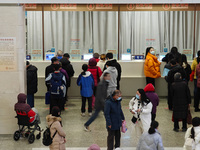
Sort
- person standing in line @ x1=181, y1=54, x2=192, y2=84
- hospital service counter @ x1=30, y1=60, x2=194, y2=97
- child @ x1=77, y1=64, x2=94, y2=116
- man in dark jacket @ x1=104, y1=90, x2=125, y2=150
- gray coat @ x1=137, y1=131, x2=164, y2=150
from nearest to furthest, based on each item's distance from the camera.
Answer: gray coat @ x1=137, y1=131, x2=164, y2=150, man in dark jacket @ x1=104, y1=90, x2=125, y2=150, child @ x1=77, y1=64, x2=94, y2=116, person standing in line @ x1=181, y1=54, x2=192, y2=84, hospital service counter @ x1=30, y1=60, x2=194, y2=97

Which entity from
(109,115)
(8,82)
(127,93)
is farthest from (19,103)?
(127,93)

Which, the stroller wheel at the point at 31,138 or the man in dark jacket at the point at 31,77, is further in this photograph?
the man in dark jacket at the point at 31,77

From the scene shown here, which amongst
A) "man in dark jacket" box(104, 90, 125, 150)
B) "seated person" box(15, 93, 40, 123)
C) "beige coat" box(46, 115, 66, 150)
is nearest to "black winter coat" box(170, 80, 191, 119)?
"man in dark jacket" box(104, 90, 125, 150)

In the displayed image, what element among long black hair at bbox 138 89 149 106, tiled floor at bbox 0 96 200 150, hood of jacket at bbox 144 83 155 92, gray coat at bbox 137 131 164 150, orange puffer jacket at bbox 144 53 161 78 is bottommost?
tiled floor at bbox 0 96 200 150

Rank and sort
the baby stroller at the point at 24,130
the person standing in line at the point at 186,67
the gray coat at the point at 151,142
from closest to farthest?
the gray coat at the point at 151,142
the baby stroller at the point at 24,130
the person standing in line at the point at 186,67

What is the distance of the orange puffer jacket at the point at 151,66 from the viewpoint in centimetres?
1024

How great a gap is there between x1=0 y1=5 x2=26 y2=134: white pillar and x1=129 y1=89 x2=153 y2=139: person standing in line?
253 cm

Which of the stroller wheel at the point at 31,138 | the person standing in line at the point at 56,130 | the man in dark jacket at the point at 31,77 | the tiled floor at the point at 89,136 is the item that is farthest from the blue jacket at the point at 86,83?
the person standing in line at the point at 56,130

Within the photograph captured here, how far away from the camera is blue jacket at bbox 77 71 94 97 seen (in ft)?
28.0

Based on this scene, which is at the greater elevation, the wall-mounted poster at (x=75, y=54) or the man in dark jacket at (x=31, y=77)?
the wall-mounted poster at (x=75, y=54)

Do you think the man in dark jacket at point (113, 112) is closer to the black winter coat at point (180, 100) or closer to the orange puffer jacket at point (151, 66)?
the black winter coat at point (180, 100)

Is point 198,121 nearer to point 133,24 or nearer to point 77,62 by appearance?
point 77,62

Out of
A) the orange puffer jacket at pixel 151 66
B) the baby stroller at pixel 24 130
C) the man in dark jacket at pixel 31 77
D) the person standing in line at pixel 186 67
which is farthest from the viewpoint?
the orange puffer jacket at pixel 151 66

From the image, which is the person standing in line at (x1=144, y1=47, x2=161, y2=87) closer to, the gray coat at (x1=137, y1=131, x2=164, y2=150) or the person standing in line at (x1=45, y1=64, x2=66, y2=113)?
the person standing in line at (x1=45, y1=64, x2=66, y2=113)
